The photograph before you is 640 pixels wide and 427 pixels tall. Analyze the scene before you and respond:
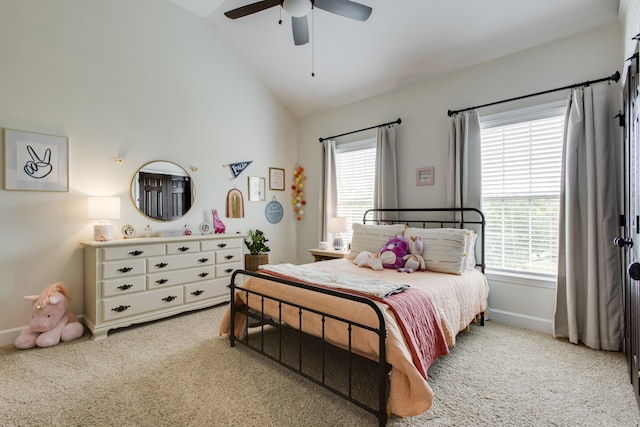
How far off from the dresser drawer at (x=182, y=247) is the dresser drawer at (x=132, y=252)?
Answer: 0.31 feet

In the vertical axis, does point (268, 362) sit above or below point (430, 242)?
below

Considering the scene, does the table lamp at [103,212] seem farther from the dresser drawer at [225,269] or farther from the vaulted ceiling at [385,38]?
the vaulted ceiling at [385,38]

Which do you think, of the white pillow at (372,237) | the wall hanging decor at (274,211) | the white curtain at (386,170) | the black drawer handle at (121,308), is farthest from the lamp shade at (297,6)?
the black drawer handle at (121,308)

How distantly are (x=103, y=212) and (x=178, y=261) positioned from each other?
90 centimetres

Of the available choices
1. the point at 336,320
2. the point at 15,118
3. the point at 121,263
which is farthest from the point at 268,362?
the point at 15,118

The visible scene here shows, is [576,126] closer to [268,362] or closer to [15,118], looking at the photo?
[268,362]

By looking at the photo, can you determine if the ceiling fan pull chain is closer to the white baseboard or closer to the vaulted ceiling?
the vaulted ceiling

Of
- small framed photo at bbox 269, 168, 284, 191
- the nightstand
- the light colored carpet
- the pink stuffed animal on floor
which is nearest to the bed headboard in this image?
the nightstand

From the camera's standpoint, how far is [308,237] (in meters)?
5.29

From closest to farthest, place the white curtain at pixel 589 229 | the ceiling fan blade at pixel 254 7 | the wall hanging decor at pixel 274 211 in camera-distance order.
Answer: the white curtain at pixel 589 229 < the ceiling fan blade at pixel 254 7 < the wall hanging decor at pixel 274 211

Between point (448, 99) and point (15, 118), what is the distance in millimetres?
4540

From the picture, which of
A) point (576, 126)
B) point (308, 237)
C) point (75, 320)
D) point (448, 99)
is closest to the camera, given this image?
point (576, 126)

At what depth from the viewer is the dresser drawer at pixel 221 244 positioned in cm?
374

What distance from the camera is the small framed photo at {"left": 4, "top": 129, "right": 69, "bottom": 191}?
2.87 m
